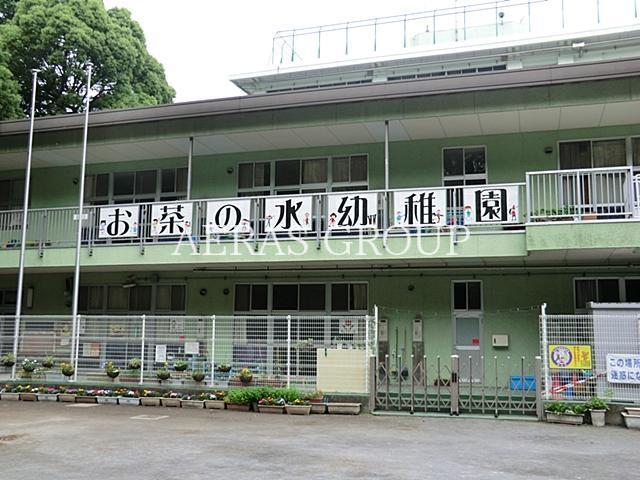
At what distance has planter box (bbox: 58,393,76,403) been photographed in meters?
15.0

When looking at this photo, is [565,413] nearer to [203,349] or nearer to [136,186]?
[203,349]

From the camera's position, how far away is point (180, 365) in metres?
14.7

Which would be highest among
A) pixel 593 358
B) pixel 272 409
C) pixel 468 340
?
pixel 468 340

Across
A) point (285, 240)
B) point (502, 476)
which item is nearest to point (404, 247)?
point (285, 240)

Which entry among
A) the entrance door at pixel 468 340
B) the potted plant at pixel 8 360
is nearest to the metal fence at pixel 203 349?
the potted plant at pixel 8 360

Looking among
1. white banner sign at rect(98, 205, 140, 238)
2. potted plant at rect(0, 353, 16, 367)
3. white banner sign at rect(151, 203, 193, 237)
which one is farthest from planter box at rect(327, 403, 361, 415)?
potted plant at rect(0, 353, 16, 367)

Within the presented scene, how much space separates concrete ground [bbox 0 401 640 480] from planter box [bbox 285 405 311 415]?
24 centimetres

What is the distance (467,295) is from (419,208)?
10.1ft

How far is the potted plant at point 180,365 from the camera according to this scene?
14.7 meters

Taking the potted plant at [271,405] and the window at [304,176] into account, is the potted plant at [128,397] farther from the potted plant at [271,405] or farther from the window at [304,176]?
the window at [304,176]

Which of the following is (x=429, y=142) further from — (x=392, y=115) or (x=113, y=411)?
(x=113, y=411)

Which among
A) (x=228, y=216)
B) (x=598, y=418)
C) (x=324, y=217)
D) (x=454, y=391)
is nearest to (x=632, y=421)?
(x=598, y=418)

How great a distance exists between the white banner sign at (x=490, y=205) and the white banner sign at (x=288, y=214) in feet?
11.4

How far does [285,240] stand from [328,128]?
302cm
